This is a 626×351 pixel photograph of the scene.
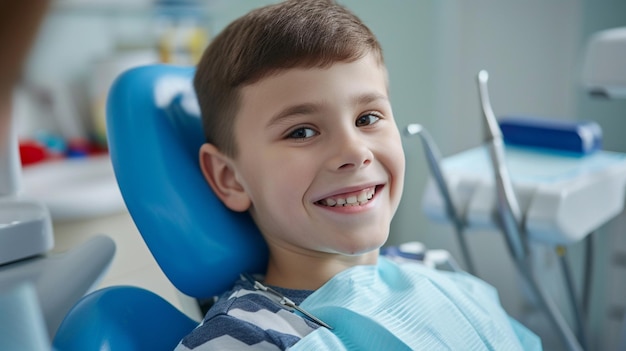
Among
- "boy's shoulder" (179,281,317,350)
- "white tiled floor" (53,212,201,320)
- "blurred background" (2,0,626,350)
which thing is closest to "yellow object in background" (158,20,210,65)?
"blurred background" (2,0,626,350)

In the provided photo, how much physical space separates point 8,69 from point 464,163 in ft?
4.02

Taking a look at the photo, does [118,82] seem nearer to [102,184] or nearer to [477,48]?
[102,184]

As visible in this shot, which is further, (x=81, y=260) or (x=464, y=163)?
(x=464, y=163)

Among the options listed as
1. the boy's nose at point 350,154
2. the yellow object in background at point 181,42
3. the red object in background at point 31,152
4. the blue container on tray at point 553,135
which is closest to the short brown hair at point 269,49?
the boy's nose at point 350,154

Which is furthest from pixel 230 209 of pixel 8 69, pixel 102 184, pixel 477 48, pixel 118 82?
pixel 477 48

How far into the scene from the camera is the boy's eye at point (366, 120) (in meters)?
0.83

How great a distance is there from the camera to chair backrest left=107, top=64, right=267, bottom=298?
810 mm

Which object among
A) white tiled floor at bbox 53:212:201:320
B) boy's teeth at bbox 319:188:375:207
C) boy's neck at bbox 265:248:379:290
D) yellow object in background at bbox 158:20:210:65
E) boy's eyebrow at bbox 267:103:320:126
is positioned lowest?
white tiled floor at bbox 53:212:201:320

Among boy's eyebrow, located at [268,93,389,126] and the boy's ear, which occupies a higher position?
boy's eyebrow, located at [268,93,389,126]

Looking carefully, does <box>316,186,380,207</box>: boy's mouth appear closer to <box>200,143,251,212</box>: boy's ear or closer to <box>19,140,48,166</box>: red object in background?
<box>200,143,251,212</box>: boy's ear

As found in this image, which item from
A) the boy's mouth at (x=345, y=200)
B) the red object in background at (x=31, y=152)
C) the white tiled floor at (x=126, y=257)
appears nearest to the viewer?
the boy's mouth at (x=345, y=200)

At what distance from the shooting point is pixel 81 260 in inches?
30.7

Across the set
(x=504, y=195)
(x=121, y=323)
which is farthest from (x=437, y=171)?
(x=121, y=323)

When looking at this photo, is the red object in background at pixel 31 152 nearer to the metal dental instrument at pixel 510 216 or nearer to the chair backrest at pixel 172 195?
the chair backrest at pixel 172 195
